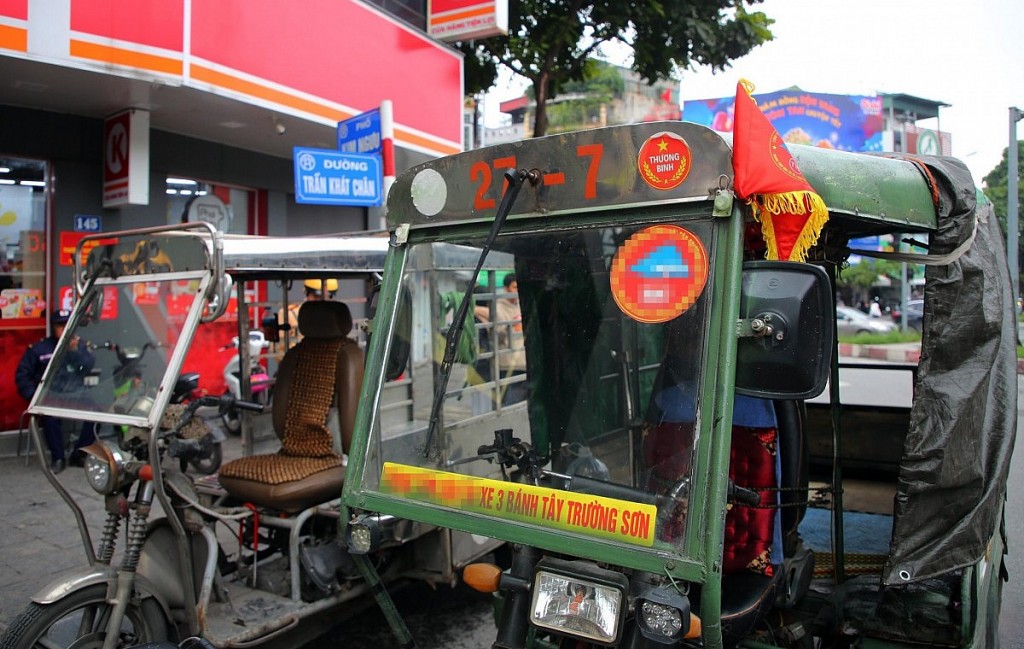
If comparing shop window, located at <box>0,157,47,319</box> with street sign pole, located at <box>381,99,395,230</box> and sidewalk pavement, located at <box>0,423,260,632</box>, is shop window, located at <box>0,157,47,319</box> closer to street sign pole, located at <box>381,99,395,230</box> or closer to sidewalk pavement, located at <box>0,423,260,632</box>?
sidewalk pavement, located at <box>0,423,260,632</box>

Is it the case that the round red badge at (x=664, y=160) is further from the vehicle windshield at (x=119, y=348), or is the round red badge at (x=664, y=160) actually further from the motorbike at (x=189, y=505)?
the vehicle windshield at (x=119, y=348)

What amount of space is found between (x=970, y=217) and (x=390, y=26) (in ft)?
27.3

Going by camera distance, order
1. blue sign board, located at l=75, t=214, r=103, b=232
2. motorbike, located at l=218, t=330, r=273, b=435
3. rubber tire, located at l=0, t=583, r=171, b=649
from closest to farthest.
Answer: rubber tire, located at l=0, t=583, r=171, b=649 < motorbike, located at l=218, t=330, r=273, b=435 < blue sign board, located at l=75, t=214, r=103, b=232

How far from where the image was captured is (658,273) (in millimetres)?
2201

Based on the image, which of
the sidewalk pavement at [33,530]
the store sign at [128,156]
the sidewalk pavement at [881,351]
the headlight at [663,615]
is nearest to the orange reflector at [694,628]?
the headlight at [663,615]

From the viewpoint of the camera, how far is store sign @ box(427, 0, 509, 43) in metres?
9.36

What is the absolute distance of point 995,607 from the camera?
3488 millimetres

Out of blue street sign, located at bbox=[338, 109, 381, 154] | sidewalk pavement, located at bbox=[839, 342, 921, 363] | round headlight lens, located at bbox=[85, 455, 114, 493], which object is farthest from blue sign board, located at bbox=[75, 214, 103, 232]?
sidewalk pavement, located at bbox=[839, 342, 921, 363]

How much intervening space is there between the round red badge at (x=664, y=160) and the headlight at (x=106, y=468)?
8.25 feet

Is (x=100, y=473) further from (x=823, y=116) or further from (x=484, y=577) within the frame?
(x=823, y=116)

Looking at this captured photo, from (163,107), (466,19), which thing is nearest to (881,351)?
(466,19)

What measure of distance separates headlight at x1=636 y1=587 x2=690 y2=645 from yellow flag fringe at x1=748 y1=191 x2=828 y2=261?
0.96 m

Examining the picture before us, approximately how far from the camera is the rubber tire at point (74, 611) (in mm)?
2838

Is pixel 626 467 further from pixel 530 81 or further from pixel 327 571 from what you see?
pixel 530 81
